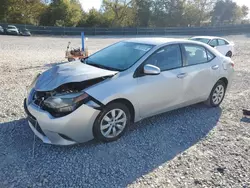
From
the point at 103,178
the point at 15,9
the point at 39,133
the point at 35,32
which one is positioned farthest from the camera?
the point at 15,9

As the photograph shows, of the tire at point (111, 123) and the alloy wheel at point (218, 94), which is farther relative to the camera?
the alloy wheel at point (218, 94)

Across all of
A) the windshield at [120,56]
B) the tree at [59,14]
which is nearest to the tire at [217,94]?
the windshield at [120,56]

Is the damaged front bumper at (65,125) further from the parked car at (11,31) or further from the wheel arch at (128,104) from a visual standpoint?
the parked car at (11,31)

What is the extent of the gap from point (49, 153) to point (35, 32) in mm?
34415

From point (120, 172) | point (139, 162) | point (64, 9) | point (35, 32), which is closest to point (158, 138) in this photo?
point (139, 162)

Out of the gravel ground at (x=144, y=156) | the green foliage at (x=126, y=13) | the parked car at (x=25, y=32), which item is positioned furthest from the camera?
the green foliage at (x=126, y=13)

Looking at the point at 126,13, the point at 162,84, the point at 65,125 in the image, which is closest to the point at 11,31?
the point at 126,13

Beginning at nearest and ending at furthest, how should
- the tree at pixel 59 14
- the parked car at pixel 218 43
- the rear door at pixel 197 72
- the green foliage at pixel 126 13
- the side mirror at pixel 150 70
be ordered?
the side mirror at pixel 150 70 < the rear door at pixel 197 72 < the parked car at pixel 218 43 < the green foliage at pixel 126 13 < the tree at pixel 59 14

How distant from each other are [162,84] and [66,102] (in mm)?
1664

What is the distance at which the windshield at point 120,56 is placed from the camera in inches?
159

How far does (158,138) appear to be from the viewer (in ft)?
13.1

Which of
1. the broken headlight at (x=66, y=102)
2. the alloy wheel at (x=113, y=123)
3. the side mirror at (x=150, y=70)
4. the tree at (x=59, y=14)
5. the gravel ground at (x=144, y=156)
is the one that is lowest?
the gravel ground at (x=144, y=156)

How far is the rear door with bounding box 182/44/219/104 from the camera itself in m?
4.59

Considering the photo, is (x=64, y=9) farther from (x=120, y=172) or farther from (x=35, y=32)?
(x=120, y=172)
